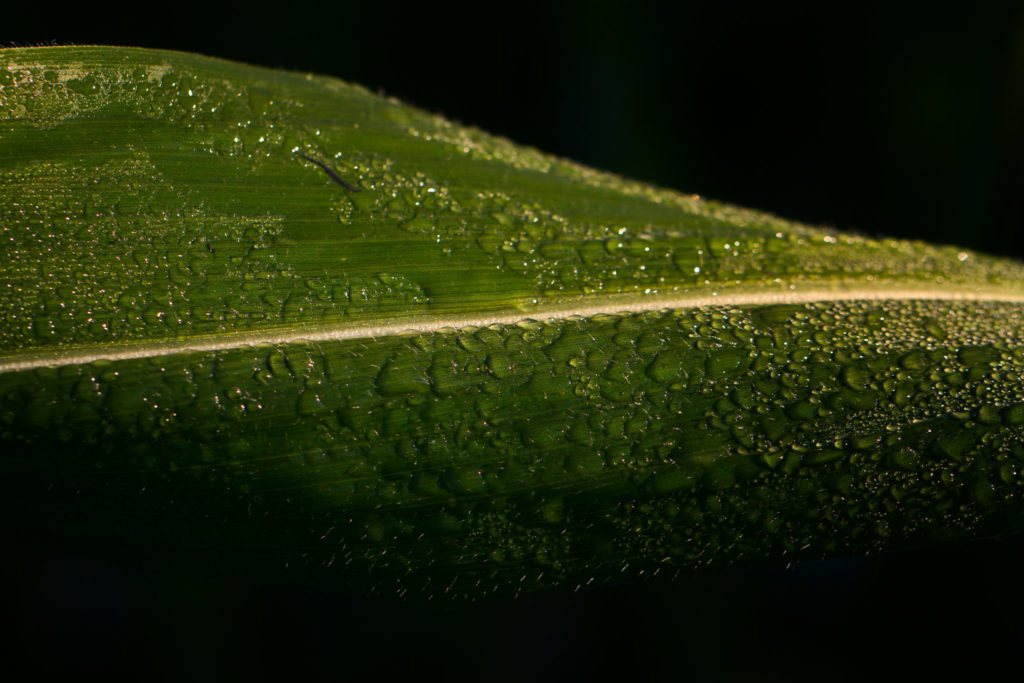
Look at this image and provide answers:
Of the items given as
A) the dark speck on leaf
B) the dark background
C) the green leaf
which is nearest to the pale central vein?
the green leaf

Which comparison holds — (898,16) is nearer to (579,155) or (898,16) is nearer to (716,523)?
(579,155)

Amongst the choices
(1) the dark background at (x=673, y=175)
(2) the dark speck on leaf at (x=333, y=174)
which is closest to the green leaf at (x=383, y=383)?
(2) the dark speck on leaf at (x=333, y=174)

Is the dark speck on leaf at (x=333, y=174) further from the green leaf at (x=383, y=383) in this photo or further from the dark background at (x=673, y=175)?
the dark background at (x=673, y=175)

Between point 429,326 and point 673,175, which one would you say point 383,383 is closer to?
point 429,326

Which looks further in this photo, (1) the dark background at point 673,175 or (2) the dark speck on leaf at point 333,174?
(1) the dark background at point 673,175

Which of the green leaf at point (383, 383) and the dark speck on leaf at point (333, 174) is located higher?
the dark speck on leaf at point (333, 174)

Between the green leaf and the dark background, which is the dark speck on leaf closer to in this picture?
the green leaf
